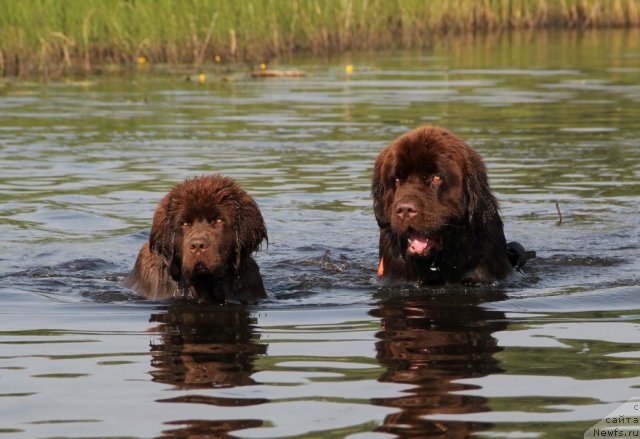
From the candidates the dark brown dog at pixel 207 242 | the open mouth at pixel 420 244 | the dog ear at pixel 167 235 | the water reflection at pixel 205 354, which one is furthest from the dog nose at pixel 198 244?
the open mouth at pixel 420 244

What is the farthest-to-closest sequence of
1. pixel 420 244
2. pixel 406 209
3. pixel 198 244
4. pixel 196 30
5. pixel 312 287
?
pixel 196 30 → pixel 312 287 → pixel 420 244 → pixel 406 209 → pixel 198 244

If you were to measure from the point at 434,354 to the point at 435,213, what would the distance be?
193cm

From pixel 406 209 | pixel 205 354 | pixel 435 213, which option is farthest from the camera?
pixel 435 213

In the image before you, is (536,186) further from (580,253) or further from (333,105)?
(333,105)

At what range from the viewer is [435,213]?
8914mm

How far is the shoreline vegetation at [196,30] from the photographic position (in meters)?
27.4

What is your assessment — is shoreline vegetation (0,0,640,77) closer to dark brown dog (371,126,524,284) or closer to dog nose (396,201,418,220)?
dark brown dog (371,126,524,284)

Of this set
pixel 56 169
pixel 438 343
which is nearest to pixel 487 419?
pixel 438 343

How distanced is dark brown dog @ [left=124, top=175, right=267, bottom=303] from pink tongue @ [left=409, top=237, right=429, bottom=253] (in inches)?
40.5

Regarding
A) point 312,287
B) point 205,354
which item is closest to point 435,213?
point 312,287

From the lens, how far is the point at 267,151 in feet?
58.9

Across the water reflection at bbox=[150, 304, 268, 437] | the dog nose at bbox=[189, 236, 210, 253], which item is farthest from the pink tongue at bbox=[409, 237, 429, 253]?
the dog nose at bbox=[189, 236, 210, 253]

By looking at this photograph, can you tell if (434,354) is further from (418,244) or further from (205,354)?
(418,244)

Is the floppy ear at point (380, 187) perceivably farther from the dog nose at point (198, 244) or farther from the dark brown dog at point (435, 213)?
the dog nose at point (198, 244)
